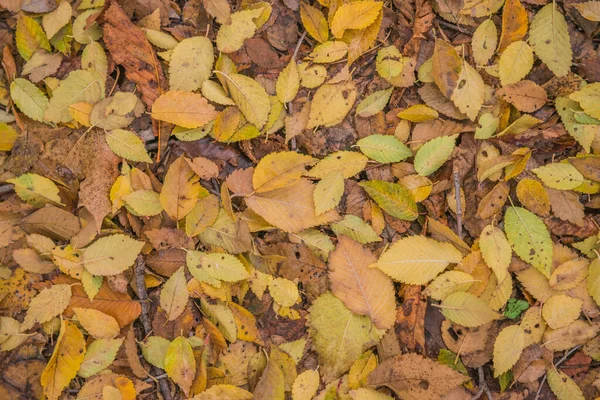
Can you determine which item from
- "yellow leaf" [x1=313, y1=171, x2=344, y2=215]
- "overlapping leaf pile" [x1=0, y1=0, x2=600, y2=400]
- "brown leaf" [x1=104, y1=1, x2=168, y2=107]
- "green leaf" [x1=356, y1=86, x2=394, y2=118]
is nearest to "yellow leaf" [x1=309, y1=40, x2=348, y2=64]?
"overlapping leaf pile" [x1=0, y1=0, x2=600, y2=400]

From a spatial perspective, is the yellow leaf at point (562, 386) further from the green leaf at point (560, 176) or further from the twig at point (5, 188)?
the twig at point (5, 188)

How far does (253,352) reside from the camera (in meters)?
1.78

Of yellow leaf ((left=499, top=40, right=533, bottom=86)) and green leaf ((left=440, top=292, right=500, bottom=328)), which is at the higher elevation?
yellow leaf ((left=499, top=40, right=533, bottom=86))

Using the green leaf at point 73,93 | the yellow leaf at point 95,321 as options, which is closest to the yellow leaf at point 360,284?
the yellow leaf at point 95,321

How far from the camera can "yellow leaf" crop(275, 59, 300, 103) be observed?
1.78 metres

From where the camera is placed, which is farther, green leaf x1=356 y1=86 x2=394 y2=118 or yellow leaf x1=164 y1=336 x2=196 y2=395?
green leaf x1=356 y1=86 x2=394 y2=118

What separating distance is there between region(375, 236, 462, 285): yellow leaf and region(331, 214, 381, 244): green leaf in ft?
0.29

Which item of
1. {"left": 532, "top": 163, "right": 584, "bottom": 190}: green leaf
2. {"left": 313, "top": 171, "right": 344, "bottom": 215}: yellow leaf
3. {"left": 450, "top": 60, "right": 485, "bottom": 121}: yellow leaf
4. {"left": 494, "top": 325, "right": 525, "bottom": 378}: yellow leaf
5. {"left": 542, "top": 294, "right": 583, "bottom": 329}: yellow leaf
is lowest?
{"left": 494, "top": 325, "right": 525, "bottom": 378}: yellow leaf

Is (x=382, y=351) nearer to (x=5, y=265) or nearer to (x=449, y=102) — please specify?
(x=449, y=102)

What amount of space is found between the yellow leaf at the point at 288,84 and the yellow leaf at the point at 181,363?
3.05 ft

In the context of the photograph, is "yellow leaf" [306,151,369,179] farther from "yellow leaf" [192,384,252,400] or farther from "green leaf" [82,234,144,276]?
"yellow leaf" [192,384,252,400]

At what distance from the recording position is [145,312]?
5.83 feet

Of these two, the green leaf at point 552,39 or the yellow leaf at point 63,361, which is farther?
the green leaf at point 552,39

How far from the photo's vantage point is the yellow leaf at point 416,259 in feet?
5.70
